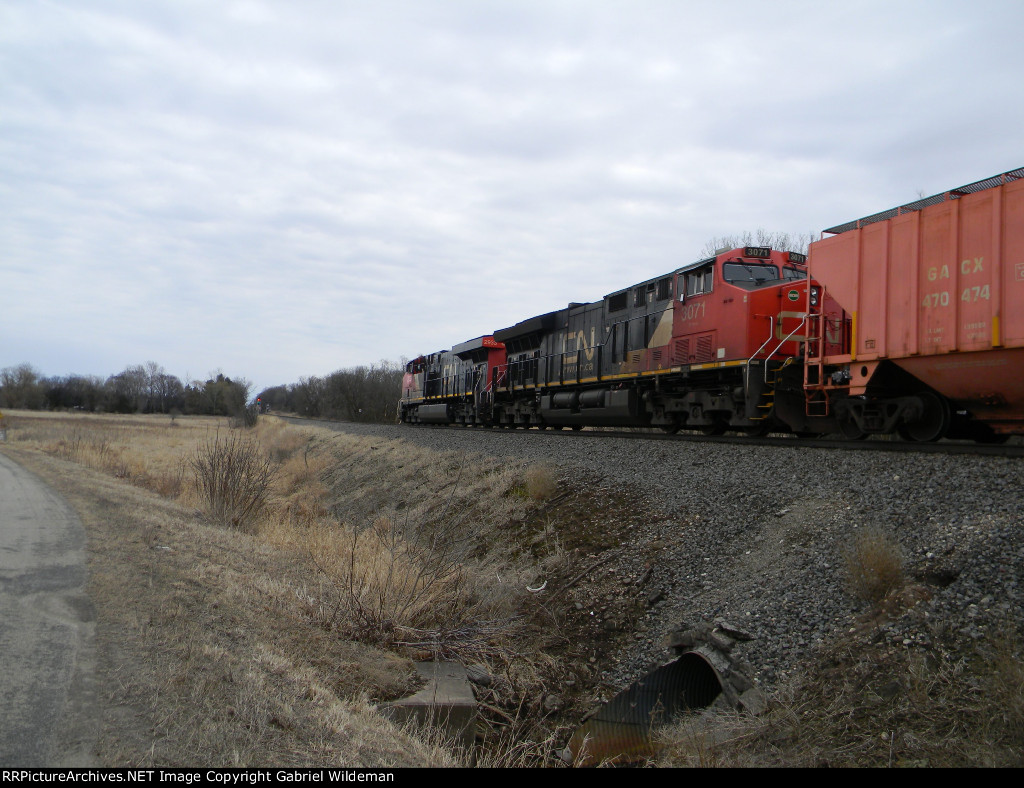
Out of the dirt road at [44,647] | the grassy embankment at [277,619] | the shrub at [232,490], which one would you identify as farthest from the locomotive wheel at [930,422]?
the shrub at [232,490]

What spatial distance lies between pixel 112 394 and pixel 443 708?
114 m

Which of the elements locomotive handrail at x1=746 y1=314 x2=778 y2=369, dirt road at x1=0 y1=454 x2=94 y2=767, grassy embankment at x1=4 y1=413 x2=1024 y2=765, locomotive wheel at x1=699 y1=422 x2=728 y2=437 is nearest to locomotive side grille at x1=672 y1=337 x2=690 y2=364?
locomotive wheel at x1=699 y1=422 x2=728 y2=437

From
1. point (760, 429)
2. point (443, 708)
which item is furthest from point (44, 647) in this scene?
point (760, 429)

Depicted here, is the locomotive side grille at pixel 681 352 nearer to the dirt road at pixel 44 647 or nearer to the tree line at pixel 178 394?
the dirt road at pixel 44 647

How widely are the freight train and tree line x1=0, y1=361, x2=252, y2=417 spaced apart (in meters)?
83.4

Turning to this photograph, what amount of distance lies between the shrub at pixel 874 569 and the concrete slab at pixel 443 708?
310cm

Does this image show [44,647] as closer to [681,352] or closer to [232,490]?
[232,490]

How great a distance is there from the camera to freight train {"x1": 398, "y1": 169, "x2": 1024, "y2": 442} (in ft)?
26.0

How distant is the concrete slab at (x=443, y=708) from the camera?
185 inches

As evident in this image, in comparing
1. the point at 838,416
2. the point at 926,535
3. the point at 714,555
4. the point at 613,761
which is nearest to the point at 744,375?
the point at 838,416

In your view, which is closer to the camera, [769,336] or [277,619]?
[277,619]

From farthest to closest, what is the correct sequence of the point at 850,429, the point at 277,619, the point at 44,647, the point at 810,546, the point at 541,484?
the point at 541,484, the point at 850,429, the point at 810,546, the point at 277,619, the point at 44,647

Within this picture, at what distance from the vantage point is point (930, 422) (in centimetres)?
919

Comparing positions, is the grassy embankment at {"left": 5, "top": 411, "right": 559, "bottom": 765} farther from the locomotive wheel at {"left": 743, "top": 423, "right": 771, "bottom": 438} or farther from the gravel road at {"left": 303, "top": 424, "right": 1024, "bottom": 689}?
the locomotive wheel at {"left": 743, "top": 423, "right": 771, "bottom": 438}
